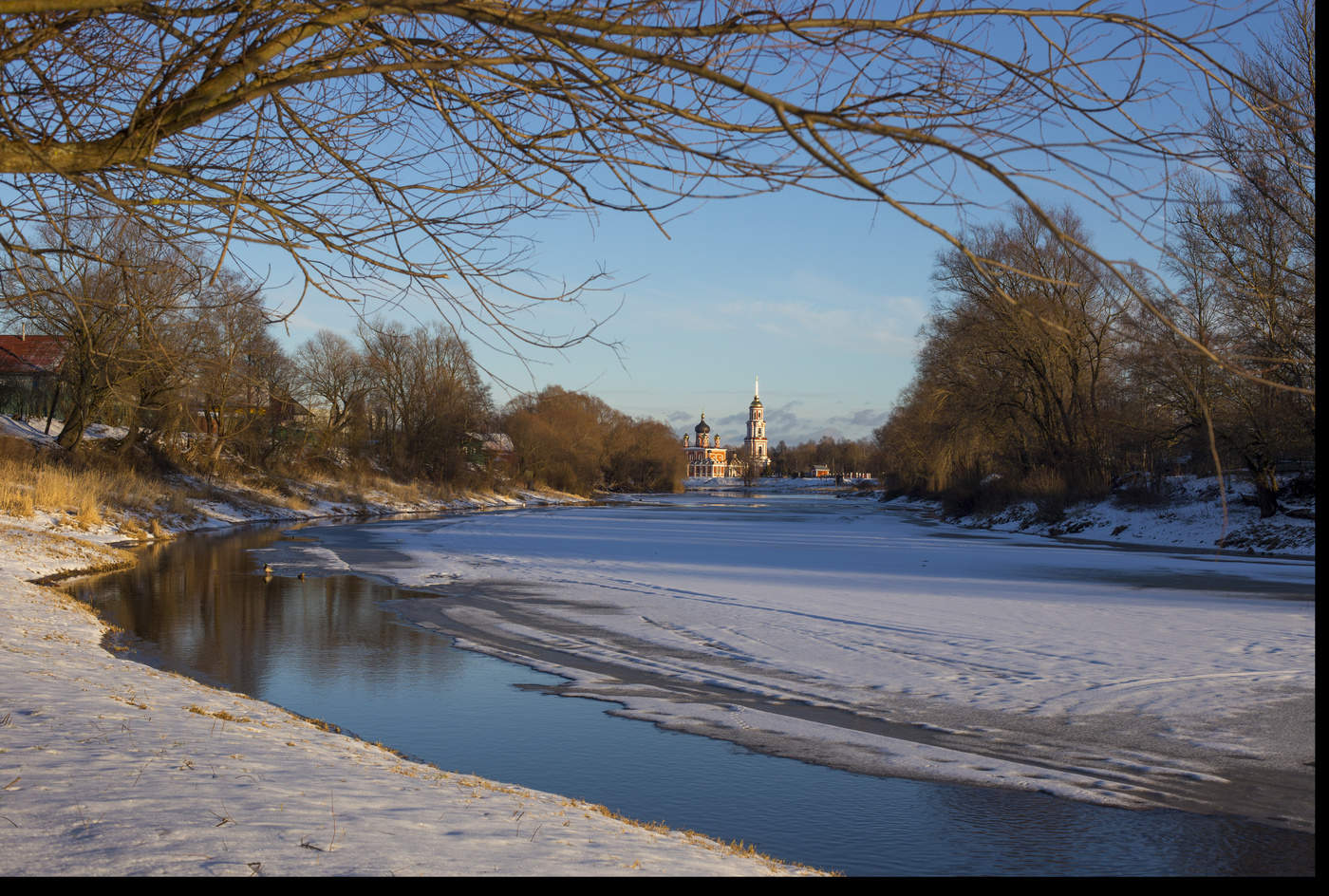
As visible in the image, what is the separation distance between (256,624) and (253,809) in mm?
9223

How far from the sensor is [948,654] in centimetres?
1129

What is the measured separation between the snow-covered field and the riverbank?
2.83 m

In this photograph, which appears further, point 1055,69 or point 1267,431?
point 1267,431

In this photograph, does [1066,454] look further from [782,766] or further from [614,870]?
[614,870]

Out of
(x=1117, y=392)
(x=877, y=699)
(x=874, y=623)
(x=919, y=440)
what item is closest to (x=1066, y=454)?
(x=1117, y=392)

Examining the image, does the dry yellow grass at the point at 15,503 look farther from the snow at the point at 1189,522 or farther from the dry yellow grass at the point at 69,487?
the snow at the point at 1189,522

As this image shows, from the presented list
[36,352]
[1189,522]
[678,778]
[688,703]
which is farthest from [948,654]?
[1189,522]

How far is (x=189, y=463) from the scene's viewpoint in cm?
4147

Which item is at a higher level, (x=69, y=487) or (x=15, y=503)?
(x=69, y=487)

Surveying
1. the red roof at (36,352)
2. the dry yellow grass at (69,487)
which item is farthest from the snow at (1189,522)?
the dry yellow grass at (69,487)

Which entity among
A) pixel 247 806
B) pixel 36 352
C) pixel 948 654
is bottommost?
pixel 948 654

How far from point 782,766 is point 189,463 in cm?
3997

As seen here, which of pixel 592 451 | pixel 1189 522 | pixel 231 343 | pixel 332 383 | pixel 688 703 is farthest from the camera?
pixel 592 451

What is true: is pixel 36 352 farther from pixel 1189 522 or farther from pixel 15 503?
pixel 1189 522
